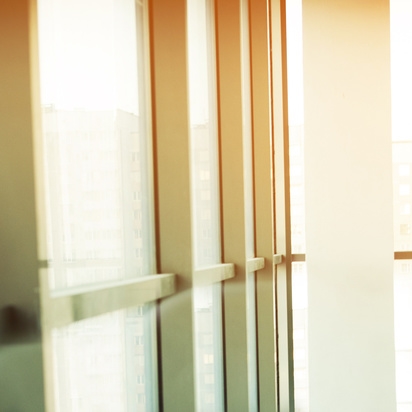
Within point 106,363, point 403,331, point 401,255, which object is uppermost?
point 106,363

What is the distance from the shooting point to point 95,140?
1447 mm

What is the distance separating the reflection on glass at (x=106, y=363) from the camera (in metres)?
1.24

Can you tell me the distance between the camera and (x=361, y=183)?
4.15 meters

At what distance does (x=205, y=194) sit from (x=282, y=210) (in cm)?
155

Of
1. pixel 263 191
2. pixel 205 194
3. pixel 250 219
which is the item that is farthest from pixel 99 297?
pixel 263 191

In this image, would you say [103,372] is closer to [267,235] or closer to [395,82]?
[267,235]

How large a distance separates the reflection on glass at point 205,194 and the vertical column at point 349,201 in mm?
1807

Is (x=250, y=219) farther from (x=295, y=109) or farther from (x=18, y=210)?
(x=18, y=210)

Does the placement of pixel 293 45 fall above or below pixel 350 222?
above

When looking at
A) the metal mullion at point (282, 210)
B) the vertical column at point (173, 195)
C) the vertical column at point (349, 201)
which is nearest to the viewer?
the vertical column at point (173, 195)

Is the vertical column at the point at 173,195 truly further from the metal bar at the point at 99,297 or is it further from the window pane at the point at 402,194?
the window pane at the point at 402,194

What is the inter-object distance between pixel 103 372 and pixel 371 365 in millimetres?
3252

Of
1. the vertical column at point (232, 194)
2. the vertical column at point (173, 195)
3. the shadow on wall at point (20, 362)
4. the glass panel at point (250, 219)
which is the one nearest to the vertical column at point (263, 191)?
the glass panel at point (250, 219)

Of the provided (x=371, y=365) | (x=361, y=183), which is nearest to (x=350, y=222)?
(x=361, y=183)
